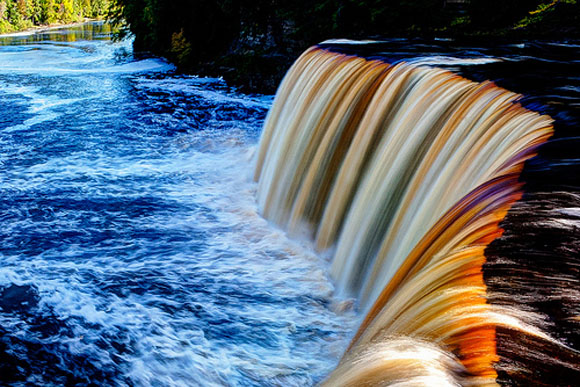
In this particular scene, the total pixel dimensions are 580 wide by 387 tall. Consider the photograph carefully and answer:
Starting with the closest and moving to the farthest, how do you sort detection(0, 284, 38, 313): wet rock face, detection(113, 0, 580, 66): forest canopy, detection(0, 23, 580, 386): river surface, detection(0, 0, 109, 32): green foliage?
1. detection(0, 23, 580, 386): river surface
2. detection(0, 284, 38, 313): wet rock face
3. detection(113, 0, 580, 66): forest canopy
4. detection(0, 0, 109, 32): green foliage

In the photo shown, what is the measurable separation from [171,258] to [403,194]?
2176 mm

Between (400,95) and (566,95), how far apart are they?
1418mm

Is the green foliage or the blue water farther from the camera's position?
the green foliage

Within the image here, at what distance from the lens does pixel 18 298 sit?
13.6 feet

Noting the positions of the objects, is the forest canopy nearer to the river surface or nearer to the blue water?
the river surface

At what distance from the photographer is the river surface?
3.26m

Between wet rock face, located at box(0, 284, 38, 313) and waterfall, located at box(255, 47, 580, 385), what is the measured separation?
91.5 inches

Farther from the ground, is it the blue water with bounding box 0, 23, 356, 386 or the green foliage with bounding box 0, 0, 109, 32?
the green foliage with bounding box 0, 0, 109, 32

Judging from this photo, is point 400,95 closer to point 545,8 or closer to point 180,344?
point 180,344

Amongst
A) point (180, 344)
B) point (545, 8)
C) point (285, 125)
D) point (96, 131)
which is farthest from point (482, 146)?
point (96, 131)

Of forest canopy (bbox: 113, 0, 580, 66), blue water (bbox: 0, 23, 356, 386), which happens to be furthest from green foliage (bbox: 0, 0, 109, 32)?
blue water (bbox: 0, 23, 356, 386)

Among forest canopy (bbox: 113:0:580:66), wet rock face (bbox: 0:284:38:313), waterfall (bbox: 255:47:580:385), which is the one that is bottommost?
wet rock face (bbox: 0:284:38:313)

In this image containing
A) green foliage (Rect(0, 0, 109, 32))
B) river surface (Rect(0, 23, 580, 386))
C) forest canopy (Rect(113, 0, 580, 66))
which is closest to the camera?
river surface (Rect(0, 23, 580, 386))

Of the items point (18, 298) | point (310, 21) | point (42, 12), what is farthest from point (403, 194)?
point (42, 12)
